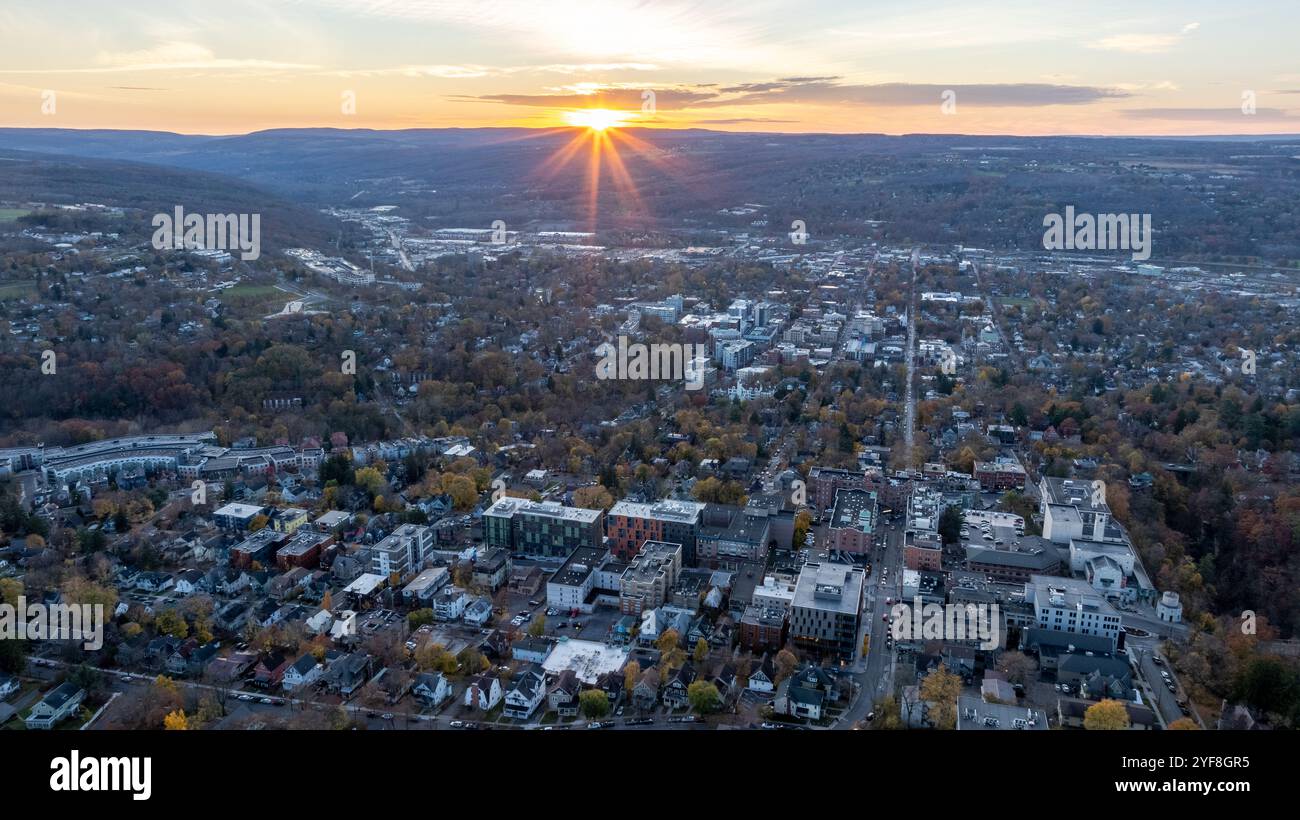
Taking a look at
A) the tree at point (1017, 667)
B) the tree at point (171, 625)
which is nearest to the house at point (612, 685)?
the tree at point (1017, 667)

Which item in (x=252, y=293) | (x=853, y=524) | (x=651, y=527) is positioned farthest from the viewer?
(x=252, y=293)

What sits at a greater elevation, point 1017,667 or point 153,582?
point 153,582

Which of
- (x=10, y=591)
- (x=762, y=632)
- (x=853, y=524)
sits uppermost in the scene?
(x=853, y=524)

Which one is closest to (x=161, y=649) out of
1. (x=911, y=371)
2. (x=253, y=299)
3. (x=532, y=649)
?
(x=532, y=649)

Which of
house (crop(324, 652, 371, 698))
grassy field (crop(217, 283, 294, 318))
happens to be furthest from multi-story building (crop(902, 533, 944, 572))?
grassy field (crop(217, 283, 294, 318))

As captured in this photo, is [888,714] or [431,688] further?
[431,688]

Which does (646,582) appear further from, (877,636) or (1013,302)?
(1013,302)

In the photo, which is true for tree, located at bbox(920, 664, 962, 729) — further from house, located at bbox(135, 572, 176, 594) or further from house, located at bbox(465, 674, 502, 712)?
house, located at bbox(135, 572, 176, 594)
